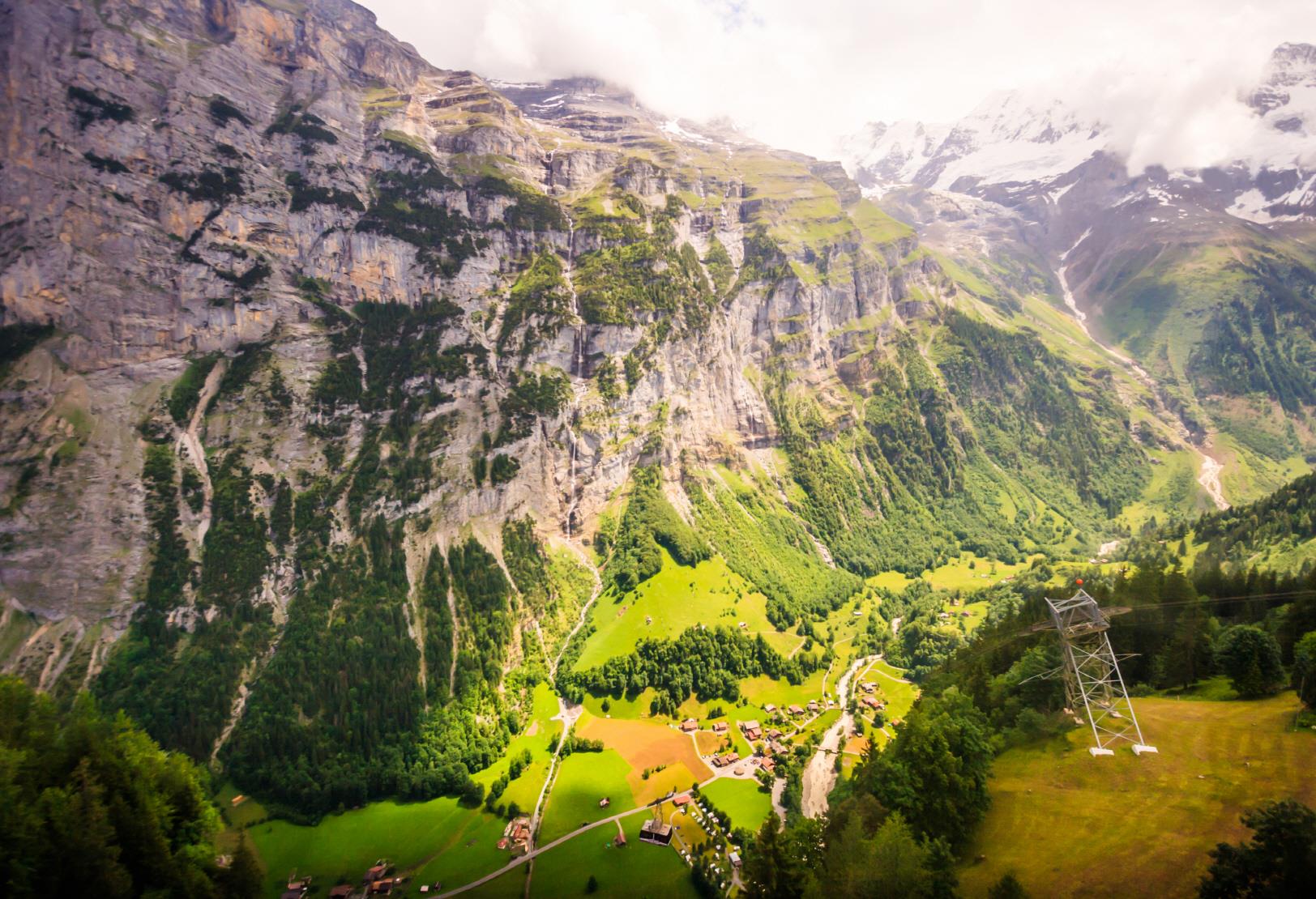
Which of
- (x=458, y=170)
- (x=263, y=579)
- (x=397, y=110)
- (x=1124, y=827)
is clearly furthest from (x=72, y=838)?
(x=397, y=110)

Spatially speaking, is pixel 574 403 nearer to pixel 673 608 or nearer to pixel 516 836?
pixel 673 608

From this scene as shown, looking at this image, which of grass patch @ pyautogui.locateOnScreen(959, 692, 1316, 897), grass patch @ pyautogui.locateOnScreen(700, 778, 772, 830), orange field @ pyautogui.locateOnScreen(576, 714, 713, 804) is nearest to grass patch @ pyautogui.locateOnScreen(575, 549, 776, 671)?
orange field @ pyautogui.locateOnScreen(576, 714, 713, 804)

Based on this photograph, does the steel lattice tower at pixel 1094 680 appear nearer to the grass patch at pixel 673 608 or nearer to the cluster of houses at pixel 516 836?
the cluster of houses at pixel 516 836

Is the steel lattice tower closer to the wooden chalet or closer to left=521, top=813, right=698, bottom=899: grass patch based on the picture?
left=521, top=813, right=698, bottom=899: grass patch

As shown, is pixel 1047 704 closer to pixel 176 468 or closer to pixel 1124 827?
pixel 1124 827

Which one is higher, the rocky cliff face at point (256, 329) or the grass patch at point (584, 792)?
the rocky cliff face at point (256, 329)

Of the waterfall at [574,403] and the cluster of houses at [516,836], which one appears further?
the waterfall at [574,403]

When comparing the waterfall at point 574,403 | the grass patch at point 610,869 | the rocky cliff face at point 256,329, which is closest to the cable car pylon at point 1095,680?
the grass patch at point 610,869

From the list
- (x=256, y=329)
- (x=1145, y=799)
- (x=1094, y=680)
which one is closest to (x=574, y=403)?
(x=256, y=329)
